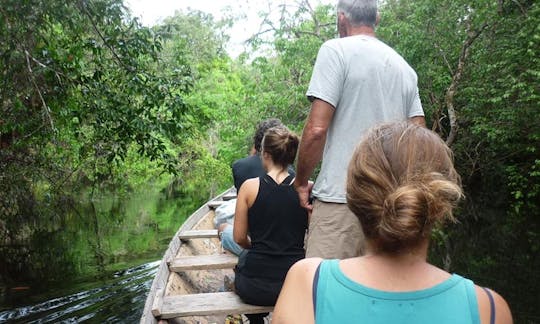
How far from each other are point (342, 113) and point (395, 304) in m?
1.24

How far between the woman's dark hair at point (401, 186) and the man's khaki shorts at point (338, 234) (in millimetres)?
944

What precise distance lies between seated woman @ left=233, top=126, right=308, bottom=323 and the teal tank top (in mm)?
1726

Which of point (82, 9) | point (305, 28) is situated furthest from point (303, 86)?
point (82, 9)

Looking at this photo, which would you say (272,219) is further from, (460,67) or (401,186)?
(460,67)

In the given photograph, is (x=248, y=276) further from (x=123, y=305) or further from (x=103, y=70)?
(x=123, y=305)

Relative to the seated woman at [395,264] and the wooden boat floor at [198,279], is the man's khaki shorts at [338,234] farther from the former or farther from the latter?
the wooden boat floor at [198,279]

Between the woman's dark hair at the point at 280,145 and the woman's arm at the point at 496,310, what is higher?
the woman's dark hair at the point at 280,145

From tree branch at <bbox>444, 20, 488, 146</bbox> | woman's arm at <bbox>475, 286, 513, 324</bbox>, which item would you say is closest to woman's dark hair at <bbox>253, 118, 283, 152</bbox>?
woman's arm at <bbox>475, 286, 513, 324</bbox>

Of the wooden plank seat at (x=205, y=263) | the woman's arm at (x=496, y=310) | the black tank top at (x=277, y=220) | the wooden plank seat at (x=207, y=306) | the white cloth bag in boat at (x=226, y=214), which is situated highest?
the woman's arm at (x=496, y=310)

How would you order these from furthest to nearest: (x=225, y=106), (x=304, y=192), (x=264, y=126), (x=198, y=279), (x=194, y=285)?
1. (x=225, y=106)
2. (x=198, y=279)
3. (x=194, y=285)
4. (x=264, y=126)
5. (x=304, y=192)

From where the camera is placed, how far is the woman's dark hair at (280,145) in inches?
110

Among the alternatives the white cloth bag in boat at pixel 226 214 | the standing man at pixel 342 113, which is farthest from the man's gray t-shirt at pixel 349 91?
the white cloth bag in boat at pixel 226 214

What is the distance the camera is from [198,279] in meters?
4.70

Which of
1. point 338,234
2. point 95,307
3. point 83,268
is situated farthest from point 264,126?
point 83,268
